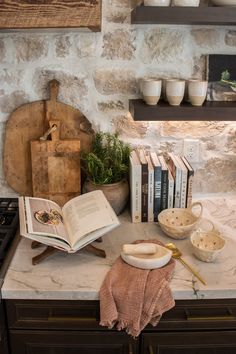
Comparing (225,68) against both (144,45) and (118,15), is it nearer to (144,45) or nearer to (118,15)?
(144,45)

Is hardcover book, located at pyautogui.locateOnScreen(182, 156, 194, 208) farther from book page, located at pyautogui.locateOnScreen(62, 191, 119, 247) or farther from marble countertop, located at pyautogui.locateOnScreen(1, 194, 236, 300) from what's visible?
book page, located at pyautogui.locateOnScreen(62, 191, 119, 247)

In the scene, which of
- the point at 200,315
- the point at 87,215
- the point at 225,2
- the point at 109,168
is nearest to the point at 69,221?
the point at 87,215

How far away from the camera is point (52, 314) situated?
133cm

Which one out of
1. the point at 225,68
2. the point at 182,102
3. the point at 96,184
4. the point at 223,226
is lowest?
the point at 223,226

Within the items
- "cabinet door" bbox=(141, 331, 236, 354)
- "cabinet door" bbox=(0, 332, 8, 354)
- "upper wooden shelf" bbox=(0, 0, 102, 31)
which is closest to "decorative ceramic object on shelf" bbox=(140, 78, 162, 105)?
"upper wooden shelf" bbox=(0, 0, 102, 31)

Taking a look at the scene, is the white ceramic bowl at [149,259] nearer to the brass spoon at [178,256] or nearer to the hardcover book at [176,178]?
the brass spoon at [178,256]

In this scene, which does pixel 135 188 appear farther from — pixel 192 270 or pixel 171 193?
pixel 192 270

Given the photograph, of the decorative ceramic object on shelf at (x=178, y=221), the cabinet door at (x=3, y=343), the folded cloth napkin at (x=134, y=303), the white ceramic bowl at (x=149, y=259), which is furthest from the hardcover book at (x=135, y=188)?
the cabinet door at (x=3, y=343)

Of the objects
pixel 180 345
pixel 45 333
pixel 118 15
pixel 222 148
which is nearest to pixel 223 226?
pixel 222 148

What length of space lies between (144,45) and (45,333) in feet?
4.09

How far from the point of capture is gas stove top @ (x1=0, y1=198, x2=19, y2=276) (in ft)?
4.82

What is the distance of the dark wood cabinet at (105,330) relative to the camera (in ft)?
4.33

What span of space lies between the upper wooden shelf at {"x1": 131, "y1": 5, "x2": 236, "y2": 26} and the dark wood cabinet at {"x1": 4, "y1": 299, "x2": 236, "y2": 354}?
1.01m

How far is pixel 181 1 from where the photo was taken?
1467mm
